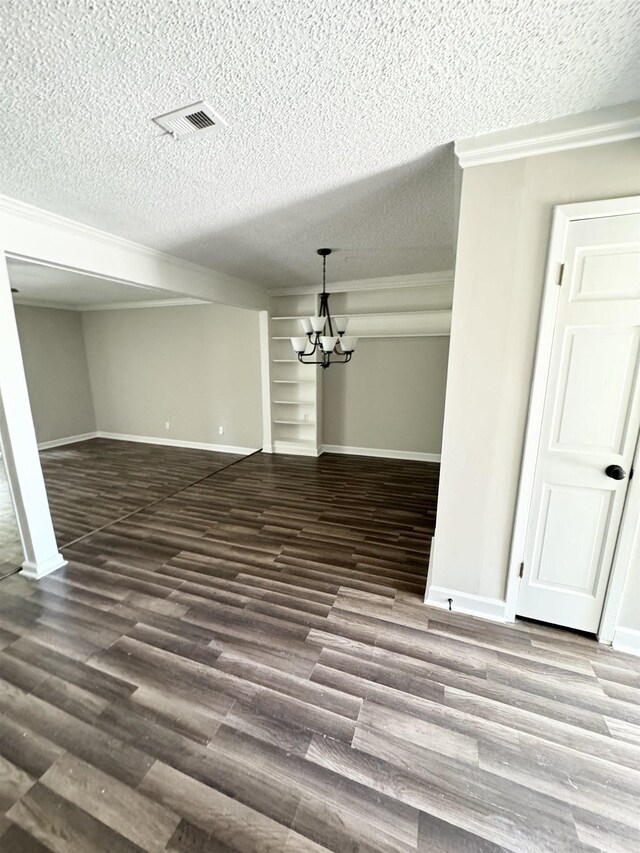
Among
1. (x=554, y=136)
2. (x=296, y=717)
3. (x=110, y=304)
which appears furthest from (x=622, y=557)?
(x=110, y=304)

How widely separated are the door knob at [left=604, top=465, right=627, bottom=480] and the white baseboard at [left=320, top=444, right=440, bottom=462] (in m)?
3.45

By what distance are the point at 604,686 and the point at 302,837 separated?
1576mm

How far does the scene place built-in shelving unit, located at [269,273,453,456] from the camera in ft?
15.9

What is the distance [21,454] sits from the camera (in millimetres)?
2396

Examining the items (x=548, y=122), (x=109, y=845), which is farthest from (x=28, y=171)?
(x=109, y=845)

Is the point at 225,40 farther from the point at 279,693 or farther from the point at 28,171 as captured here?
the point at 279,693

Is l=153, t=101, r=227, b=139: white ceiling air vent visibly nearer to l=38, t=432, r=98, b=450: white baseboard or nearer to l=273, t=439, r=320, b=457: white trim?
l=273, t=439, r=320, b=457: white trim

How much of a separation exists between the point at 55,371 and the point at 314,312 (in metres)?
5.02

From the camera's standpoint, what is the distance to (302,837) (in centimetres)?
117

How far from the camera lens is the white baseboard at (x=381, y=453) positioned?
17.5 ft

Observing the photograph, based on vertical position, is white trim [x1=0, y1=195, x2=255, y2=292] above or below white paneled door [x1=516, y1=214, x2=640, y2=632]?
above

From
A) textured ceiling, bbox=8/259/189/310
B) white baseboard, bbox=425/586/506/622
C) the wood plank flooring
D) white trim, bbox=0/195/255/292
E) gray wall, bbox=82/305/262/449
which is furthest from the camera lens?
gray wall, bbox=82/305/262/449

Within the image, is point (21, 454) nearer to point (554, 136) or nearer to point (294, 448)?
point (554, 136)

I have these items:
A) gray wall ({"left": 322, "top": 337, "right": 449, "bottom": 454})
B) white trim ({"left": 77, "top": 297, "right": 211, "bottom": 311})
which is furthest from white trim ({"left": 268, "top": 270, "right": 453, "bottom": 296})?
white trim ({"left": 77, "top": 297, "right": 211, "bottom": 311})
